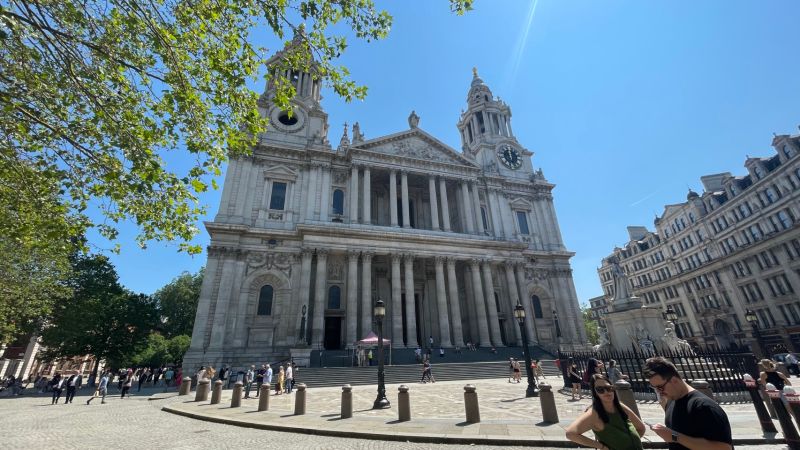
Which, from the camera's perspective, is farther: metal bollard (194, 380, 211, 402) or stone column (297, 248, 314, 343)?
stone column (297, 248, 314, 343)

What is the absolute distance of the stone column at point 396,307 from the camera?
25406 mm

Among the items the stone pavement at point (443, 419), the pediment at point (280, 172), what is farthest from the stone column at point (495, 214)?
the stone pavement at point (443, 419)

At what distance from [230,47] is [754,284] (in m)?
56.1

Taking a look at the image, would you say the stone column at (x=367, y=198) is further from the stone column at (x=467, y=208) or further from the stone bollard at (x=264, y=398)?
the stone bollard at (x=264, y=398)

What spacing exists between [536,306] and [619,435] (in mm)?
33796

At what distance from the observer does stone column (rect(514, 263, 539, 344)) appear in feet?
101

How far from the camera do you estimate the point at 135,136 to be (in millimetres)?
7949

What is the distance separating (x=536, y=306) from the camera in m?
34.2

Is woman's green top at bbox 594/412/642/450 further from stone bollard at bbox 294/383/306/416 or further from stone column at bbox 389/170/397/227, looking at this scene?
stone column at bbox 389/170/397/227

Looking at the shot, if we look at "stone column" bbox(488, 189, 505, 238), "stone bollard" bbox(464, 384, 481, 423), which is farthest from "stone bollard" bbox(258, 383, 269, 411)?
"stone column" bbox(488, 189, 505, 238)

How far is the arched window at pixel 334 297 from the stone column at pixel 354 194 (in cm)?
609

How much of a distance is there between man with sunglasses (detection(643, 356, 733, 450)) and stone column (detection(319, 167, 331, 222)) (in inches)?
1109

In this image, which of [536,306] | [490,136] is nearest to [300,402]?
[536,306]

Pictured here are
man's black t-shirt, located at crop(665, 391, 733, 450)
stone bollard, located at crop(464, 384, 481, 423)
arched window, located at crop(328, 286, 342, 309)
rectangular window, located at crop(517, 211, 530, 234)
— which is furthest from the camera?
rectangular window, located at crop(517, 211, 530, 234)
